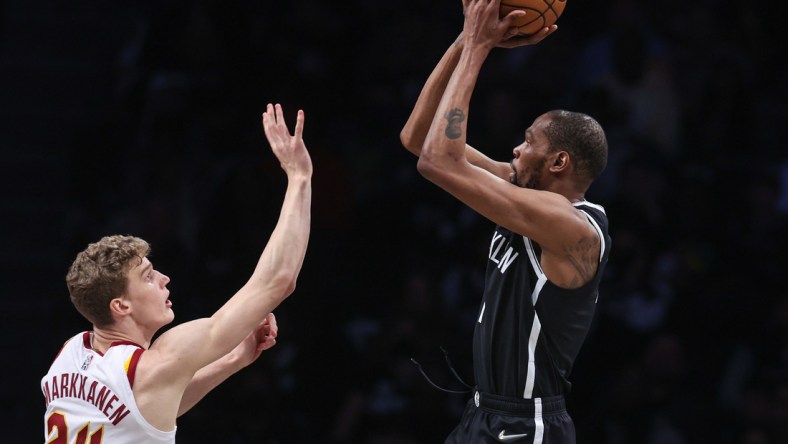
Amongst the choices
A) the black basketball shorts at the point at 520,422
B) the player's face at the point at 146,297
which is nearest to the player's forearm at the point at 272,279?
the player's face at the point at 146,297

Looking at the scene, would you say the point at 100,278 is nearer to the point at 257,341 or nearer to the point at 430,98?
the point at 257,341

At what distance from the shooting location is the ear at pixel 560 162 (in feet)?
14.0

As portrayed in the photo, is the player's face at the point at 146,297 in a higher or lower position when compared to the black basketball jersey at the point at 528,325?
higher

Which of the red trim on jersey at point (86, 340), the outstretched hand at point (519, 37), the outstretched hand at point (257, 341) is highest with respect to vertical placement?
the outstretched hand at point (519, 37)

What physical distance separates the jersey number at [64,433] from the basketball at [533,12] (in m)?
2.04

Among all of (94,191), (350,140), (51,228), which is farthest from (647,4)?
(51,228)

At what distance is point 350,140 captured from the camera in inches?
369

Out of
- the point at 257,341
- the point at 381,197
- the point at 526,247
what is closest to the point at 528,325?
the point at 526,247

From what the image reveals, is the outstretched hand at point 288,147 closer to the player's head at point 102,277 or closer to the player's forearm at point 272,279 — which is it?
the player's forearm at point 272,279

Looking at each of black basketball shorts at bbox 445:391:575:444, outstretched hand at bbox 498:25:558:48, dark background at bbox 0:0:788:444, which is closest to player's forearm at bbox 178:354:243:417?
black basketball shorts at bbox 445:391:575:444

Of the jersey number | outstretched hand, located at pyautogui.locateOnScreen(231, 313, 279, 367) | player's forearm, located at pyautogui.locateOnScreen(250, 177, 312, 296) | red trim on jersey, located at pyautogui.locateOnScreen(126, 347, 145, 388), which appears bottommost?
the jersey number

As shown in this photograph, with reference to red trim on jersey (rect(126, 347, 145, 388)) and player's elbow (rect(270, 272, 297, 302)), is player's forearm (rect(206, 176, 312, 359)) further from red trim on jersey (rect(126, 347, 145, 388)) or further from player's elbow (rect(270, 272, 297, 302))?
red trim on jersey (rect(126, 347, 145, 388))

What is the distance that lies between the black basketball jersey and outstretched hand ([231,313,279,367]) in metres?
0.78

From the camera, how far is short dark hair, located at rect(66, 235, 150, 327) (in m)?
3.88
